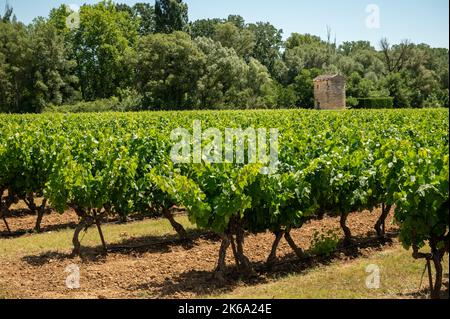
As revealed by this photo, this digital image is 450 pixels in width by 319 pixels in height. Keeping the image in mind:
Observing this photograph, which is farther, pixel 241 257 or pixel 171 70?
pixel 171 70

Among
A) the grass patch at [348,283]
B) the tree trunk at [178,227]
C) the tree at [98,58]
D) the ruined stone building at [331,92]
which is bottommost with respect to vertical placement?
the grass patch at [348,283]

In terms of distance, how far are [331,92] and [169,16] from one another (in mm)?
19822

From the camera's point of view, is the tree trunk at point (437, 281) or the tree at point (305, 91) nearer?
the tree trunk at point (437, 281)

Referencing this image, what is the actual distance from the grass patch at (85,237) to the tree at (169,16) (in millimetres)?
49334

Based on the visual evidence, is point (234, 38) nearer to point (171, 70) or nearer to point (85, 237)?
point (171, 70)

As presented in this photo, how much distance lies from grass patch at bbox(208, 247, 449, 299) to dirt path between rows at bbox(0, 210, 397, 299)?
1.53 ft

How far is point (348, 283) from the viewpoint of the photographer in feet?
26.4

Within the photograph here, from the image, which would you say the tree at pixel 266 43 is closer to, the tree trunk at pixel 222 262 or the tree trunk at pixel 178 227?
the tree trunk at pixel 178 227

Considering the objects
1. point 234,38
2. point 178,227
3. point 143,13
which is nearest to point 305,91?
point 234,38

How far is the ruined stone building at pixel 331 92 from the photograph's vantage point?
55.8 metres

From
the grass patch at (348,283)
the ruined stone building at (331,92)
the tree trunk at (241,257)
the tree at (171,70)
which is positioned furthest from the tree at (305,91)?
the tree trunk at (241,257)

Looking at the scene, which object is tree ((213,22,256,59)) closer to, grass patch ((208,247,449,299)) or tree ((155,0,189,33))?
tree ((155,0,189,33))

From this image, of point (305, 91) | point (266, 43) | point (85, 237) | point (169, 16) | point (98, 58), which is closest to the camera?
point (85, 237)

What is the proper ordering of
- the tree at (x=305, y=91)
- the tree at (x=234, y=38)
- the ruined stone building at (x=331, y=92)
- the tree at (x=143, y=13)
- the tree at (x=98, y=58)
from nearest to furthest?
the ruined stone building at (x=331, y=92), the tree at (x=98, y=58), the tree at (x=305, y=91), the tree at (x=234, y=38), the tree at (x=143, y=13)
